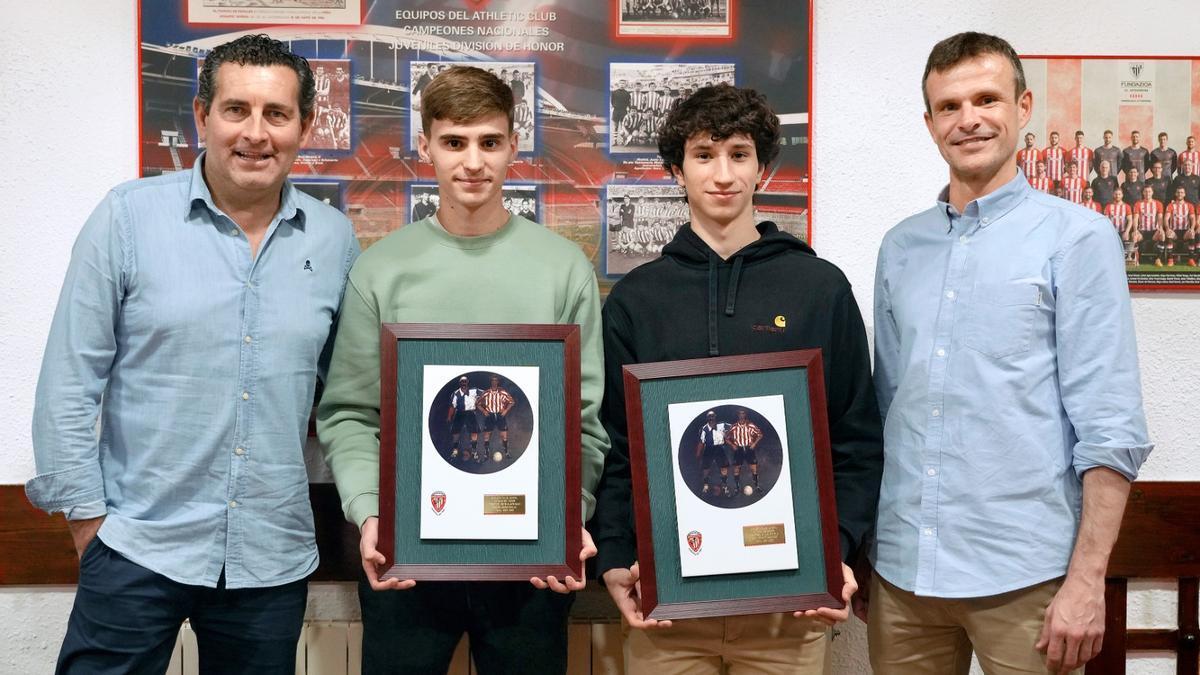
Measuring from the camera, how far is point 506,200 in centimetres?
243

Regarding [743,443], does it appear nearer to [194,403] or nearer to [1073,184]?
[194,403]

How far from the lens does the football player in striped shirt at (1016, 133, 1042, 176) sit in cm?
243

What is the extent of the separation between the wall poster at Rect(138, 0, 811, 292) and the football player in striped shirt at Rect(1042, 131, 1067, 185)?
0.65 meters

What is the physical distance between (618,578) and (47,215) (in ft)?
5.95

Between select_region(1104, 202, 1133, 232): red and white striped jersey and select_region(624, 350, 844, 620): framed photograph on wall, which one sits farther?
select_region(1104, 202, 1133, 232): red and white striped jersey

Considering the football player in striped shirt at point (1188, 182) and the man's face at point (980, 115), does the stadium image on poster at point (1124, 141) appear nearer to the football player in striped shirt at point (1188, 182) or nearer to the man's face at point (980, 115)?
the football player in striped shirt at point (1188, 182)

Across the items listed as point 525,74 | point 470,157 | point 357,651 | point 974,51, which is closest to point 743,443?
point 470,157

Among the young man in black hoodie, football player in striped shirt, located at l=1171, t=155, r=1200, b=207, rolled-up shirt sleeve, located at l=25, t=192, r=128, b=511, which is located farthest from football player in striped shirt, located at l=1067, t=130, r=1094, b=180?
rolled-up shirt sleeve, located at l=25, t=192, r=128, b=511

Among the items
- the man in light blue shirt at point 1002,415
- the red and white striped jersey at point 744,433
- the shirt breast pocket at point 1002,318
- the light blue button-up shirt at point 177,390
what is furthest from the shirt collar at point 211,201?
the shirt breast pocket at point 1002,318

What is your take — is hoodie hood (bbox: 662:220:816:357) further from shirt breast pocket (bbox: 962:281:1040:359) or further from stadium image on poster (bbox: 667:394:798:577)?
shirt breast pocket (bbox: 962:281:1040:359)

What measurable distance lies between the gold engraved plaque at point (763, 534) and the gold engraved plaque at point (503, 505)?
17.7 inches

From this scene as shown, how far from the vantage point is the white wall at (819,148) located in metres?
2.39

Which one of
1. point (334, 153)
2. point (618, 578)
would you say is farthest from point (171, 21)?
point (618, 578)

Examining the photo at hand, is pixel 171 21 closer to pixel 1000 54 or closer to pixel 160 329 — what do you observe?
pixel 160 329
